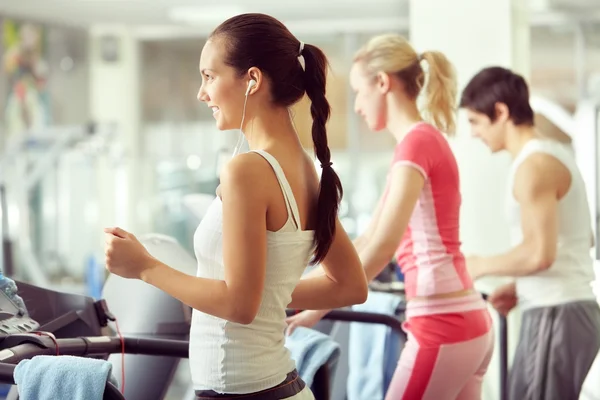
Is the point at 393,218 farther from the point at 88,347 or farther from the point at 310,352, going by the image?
the point at 88,347

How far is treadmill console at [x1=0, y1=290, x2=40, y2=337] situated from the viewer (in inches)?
63.2

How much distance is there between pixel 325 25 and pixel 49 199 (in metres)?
3.26

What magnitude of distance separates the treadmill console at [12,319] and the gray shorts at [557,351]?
1.34 metres

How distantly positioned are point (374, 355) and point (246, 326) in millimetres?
1056

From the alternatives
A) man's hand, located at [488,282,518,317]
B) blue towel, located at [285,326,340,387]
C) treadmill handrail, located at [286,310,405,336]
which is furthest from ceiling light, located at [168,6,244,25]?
blue towel, located at [285,326,340,387]

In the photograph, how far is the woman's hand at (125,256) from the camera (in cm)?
130

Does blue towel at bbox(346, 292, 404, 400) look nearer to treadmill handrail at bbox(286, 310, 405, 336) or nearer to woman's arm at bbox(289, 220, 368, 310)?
treadmill handrail at bbox(286, 310, 405, 336)

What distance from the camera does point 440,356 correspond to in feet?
6.56

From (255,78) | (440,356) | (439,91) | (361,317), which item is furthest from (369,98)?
(255,78)

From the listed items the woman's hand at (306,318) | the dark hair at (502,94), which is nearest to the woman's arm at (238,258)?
the woman's hand at (306,318)

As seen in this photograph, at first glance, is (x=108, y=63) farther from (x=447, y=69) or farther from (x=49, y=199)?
(x=447, y=69)

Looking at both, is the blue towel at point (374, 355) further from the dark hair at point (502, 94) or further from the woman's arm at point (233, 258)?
the woman's arm at point (233, 258)

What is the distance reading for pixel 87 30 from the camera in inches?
378

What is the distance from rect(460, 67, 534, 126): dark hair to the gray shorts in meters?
0.53
